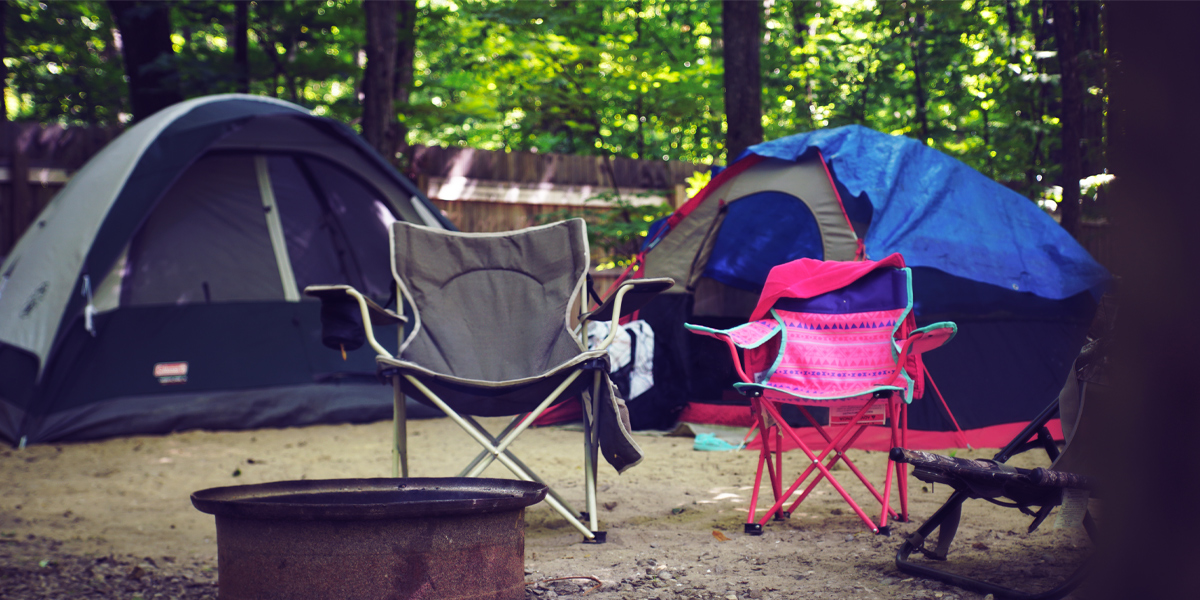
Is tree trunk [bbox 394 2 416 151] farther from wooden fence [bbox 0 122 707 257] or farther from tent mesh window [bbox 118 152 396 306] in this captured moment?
tent mesh window [bbox 118 152 396 306]

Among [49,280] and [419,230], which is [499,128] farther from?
[419,230]

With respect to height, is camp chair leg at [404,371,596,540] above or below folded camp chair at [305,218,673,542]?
below

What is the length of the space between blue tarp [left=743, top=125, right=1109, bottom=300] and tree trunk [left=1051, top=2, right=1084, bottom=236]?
1351mm

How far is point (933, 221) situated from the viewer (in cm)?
378

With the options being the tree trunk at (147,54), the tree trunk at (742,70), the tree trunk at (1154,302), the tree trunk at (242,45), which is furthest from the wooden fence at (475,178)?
the tree trunk at (1154,302)

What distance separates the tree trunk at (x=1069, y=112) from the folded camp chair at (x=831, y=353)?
10.7ft

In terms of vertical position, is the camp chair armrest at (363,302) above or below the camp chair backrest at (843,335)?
above

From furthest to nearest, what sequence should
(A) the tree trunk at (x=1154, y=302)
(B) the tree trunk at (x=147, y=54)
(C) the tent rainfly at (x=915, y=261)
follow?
(B) the tree trunk at (x=147, y=54) < (C) the tent rainfly at (x=915, y=261) < (A) the tree trunk at (x=1154, y=302)

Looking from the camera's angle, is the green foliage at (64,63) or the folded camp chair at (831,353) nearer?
the folded camp chair at (831,353)

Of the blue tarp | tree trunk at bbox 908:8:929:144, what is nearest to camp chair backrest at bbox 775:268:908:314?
the blue tarp

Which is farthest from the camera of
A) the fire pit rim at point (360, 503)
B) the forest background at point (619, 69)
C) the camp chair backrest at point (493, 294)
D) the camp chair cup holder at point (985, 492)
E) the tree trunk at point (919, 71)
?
the tree trunk at point (919, 71)

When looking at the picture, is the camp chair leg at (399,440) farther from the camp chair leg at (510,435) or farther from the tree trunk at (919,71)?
the tree trunk at (919,71)

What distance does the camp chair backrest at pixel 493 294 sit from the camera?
102 inches

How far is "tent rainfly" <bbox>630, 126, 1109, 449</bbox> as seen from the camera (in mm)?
3650
